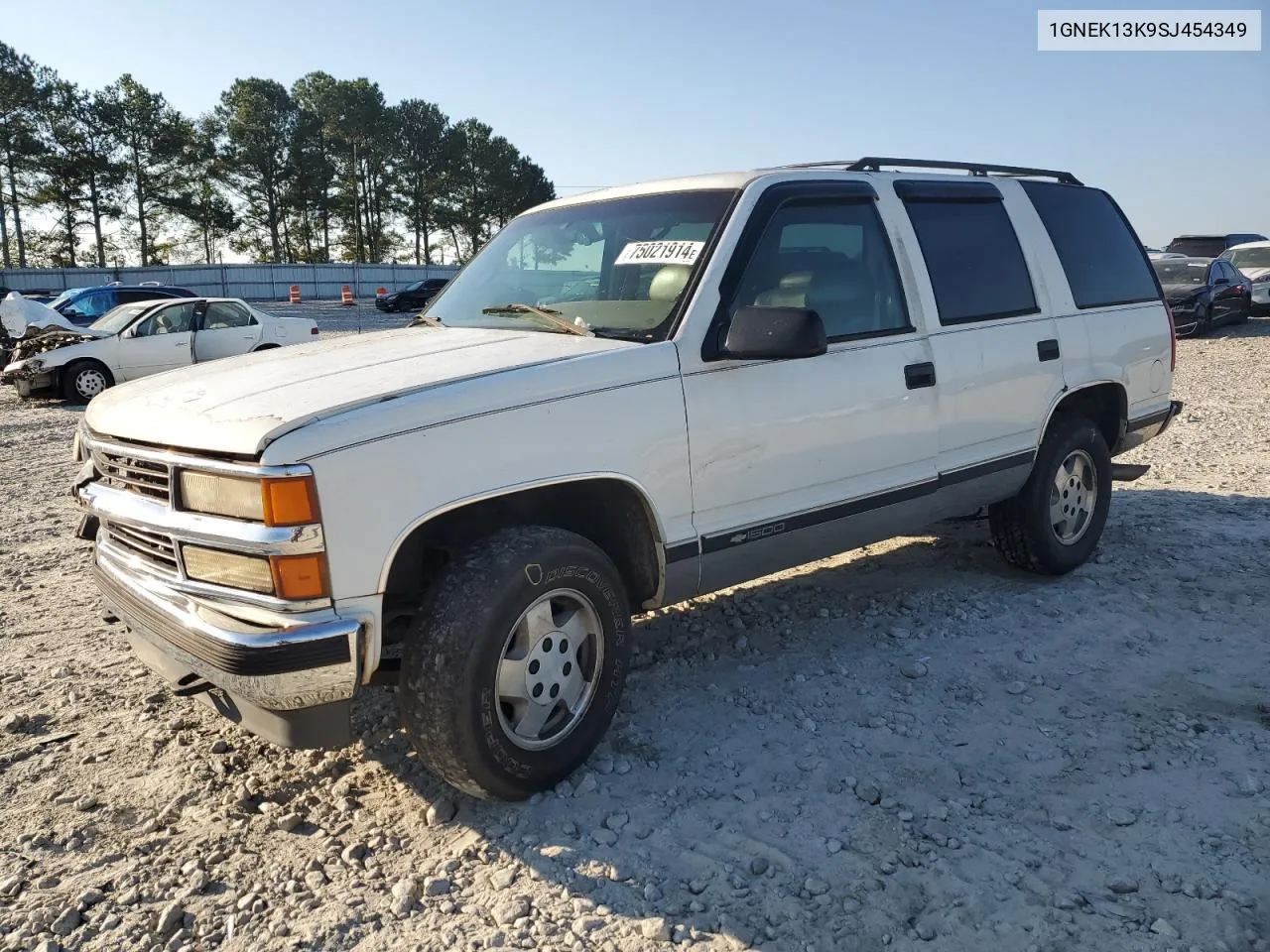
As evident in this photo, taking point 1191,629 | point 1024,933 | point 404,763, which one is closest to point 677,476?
point 404,763

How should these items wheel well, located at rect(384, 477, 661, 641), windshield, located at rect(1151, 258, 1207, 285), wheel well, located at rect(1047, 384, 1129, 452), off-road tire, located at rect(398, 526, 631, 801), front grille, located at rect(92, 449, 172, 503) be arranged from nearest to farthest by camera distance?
1. off-road tire, located at rect(398, 526, 631, 801)
2. front grille, located at rect(92, 449, 172, 503)
3. wheel well, located at rect(384, 477, 661, 641)
4. wheel well, located at rect(1047, 384, 1129, 452)
5. windshield, located at rect(1151, 258, 1207, 285)


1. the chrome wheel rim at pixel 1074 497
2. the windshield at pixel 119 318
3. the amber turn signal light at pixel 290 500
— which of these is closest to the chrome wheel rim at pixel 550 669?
the amber turn signal light at pixel 290 500

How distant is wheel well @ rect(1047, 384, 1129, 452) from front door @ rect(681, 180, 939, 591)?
4.89 feet

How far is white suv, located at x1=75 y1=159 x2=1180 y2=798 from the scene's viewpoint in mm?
2668

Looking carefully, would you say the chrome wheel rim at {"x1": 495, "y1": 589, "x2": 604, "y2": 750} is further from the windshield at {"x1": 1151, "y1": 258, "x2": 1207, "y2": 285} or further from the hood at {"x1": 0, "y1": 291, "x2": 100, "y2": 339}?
the windshield at {"x1": 1151, "y1": 258, "x2": 1207, "y2": 285}

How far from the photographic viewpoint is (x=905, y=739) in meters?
3.49

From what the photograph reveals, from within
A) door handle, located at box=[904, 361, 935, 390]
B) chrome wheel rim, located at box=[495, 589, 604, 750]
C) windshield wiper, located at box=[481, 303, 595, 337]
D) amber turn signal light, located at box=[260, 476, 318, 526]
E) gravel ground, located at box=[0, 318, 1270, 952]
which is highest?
windshield wiper, located at box=[481, 303, 595, 337]

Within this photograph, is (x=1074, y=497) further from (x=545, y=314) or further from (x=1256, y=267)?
(x=1256, y=267)

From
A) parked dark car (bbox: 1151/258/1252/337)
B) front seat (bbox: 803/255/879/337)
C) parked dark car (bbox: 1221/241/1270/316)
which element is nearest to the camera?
front seat (bbox: 803/255/879/337)

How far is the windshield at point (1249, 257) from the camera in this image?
21.4 m

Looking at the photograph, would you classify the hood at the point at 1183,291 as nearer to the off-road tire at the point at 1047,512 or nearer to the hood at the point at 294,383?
the off-road tire at the point at 1047,512

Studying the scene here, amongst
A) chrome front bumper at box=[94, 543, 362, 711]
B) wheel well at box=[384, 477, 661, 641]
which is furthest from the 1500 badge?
chrome front bumper at box=[94, 543, 362, 711]

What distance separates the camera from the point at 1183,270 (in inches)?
755

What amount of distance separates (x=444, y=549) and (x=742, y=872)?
133 centimetres
